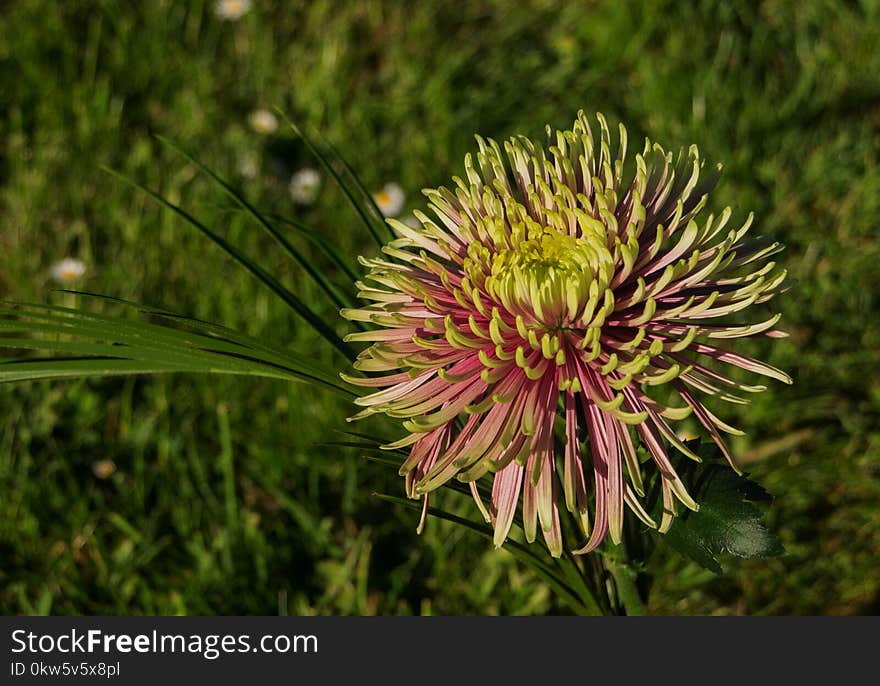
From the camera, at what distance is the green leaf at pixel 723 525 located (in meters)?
0.86

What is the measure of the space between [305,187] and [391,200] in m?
0.22

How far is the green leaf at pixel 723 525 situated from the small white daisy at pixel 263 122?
1.65 metres

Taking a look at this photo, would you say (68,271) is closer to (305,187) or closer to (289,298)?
(305,187)

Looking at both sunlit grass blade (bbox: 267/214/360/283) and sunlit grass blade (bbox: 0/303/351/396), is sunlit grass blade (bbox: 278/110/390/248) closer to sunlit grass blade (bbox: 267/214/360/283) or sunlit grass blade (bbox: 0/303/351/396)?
sunlit grass blade (bbox: 267/214/360/283)

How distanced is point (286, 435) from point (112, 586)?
41cm

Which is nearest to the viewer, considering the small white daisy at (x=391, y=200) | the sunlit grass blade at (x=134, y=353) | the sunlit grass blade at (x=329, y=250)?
the sunlit grass blade at (x=134, y=353)

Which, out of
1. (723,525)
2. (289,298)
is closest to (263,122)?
(289,298)

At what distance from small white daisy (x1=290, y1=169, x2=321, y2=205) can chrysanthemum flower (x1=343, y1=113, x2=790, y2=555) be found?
1.29 m

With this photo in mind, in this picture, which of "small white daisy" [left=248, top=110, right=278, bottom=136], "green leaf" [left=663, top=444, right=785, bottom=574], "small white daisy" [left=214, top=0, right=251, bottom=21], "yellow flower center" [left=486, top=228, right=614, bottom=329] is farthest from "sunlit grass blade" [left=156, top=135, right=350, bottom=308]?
"small white daisy" [left=214, top=0, right=251, bottom=21]

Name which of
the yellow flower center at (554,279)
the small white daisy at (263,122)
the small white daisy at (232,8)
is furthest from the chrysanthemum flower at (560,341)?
the small white daisy at (232,8)

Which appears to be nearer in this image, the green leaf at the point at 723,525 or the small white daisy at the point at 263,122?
the green leaf at the point at 723,525

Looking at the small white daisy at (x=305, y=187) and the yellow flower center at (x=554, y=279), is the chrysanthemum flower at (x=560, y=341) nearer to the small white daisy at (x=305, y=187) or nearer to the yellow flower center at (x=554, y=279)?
the yellow flower center at (x=554, y=279)

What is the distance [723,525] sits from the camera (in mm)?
875

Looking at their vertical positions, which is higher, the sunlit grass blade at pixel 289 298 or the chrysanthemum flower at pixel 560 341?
the sunlit grass blade at pixel 289 298
